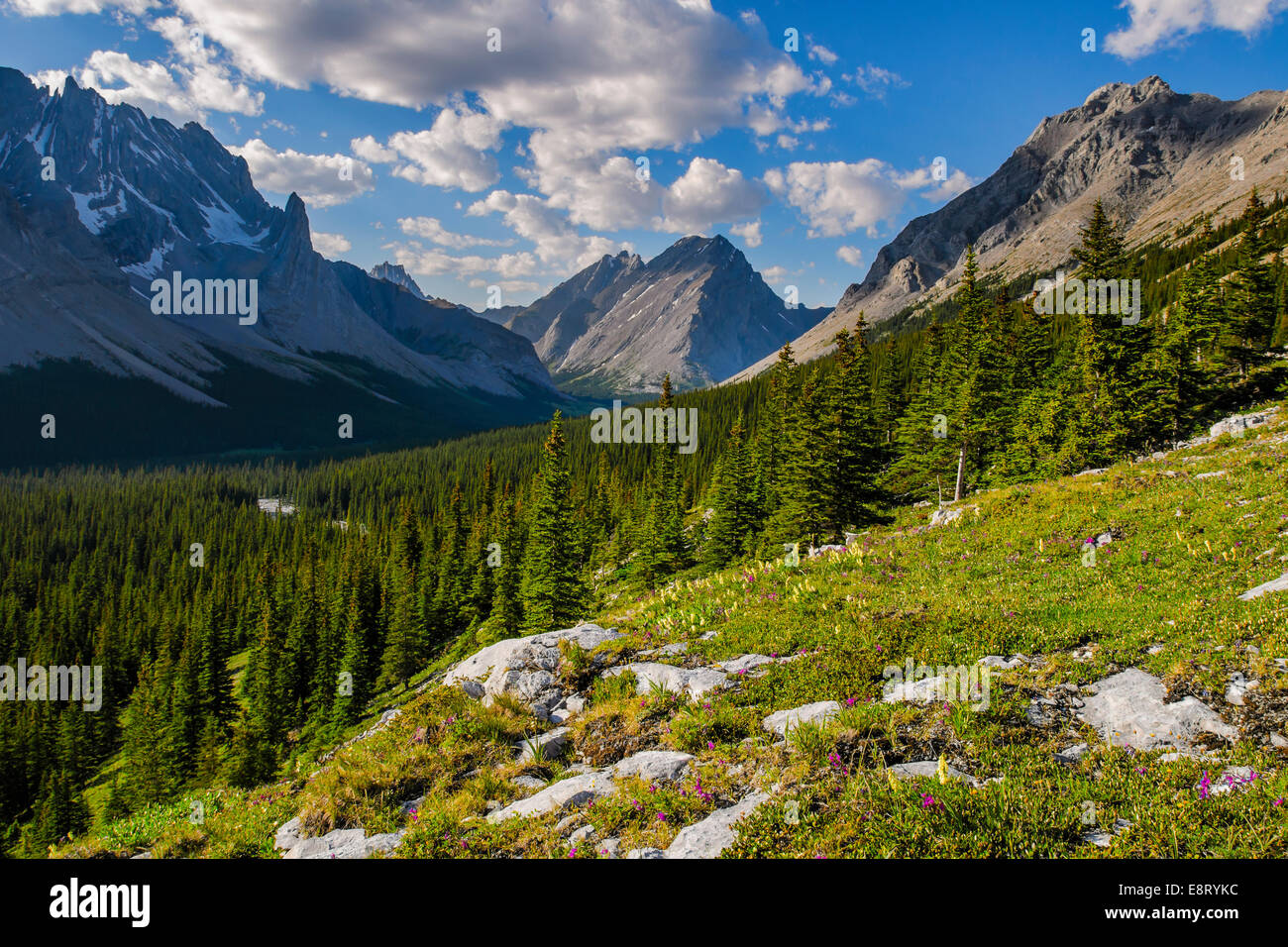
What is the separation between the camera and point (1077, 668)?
29.5 ft

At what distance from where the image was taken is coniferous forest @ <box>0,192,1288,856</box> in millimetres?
34531

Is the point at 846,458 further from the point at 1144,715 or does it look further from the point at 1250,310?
the point at 1250,310

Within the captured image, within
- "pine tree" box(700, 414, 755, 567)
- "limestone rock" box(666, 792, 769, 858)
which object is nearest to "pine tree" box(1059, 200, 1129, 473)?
"pine tree" box(700, 414, 755, 567)

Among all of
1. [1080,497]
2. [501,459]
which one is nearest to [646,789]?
[1080,497]

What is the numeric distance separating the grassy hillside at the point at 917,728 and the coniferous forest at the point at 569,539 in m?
19.9

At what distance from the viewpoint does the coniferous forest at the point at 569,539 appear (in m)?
34.5

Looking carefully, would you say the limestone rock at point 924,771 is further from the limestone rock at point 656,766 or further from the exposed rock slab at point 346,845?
the exposed rock slab at point 346,845

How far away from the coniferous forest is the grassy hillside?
19.9 meters

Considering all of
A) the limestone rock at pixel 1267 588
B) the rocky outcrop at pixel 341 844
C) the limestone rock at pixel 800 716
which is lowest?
the rocky outcrop at pixel 341 844

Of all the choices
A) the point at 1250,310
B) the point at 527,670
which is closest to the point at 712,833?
the point at 527,670

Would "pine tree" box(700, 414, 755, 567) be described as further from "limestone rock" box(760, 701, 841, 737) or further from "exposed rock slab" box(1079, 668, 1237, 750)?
"exposed rock slab" box(1079, 668, 1237, 750)

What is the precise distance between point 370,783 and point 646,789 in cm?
471

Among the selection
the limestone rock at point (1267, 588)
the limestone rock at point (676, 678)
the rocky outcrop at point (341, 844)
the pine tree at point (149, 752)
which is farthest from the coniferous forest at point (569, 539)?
the rocky outcrop at point (341, 844)

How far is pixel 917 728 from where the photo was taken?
7.91 metres
